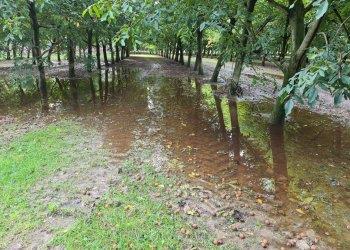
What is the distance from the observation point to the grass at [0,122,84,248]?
5.18 meters

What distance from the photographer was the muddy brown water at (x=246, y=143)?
605 centimetres

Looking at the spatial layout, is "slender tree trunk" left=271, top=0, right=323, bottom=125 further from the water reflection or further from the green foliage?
the green foliage

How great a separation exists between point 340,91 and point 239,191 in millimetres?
3153

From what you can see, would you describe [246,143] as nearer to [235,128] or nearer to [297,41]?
[235,128]

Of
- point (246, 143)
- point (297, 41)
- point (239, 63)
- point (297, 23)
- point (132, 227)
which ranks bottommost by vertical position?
point (132, 227)

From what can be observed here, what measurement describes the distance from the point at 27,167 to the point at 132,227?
124 inches

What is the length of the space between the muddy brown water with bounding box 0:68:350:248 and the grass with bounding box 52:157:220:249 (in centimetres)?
143

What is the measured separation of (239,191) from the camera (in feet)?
20.7

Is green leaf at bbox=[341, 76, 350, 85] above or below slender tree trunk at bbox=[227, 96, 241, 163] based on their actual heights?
above

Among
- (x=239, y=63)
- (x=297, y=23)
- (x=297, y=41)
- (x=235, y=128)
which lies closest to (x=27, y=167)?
(x=235, y=128)

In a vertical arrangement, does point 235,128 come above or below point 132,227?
above

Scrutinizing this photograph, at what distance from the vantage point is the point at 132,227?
504 cm

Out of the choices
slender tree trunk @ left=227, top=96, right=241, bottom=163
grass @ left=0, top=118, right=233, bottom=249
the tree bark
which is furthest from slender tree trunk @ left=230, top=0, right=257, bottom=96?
grass @ left=0, top=118, right=233, bottom=249

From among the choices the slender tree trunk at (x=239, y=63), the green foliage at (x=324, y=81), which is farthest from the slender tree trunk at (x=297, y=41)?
the green foliage at (x=324, y=81)
